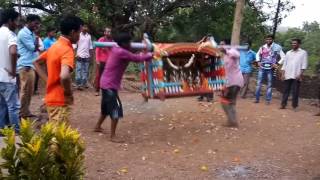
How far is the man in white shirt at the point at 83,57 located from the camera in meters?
12.7

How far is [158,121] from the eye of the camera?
29.9ft

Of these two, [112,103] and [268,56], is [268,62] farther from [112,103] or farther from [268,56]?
[112,103]

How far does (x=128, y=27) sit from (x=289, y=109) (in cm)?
778

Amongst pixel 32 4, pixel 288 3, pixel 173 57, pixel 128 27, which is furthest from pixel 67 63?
pixel 288 3

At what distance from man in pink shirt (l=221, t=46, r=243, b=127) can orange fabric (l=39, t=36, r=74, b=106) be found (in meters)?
3.48

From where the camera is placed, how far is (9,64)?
678 cm

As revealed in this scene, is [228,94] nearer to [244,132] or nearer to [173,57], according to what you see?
[244,132]

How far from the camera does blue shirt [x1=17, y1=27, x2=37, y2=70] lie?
835 cm

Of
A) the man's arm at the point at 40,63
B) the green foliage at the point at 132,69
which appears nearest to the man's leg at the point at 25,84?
the man's arm at the point at 40,63

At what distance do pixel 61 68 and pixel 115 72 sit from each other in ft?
5.99

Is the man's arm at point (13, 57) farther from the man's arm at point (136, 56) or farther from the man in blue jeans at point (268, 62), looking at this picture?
the man in blue jeans at point (268, 62)

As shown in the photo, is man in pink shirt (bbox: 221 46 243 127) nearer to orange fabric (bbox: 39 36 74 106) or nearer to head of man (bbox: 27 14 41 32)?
head of man (bbox: 27 14 41 32)

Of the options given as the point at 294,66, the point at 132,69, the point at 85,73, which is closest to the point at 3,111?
the point at 85,73

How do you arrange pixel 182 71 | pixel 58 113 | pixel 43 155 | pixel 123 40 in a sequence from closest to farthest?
pixel 43 155 → pixel 58 113 → pixel 123 40 → pixel 182 71
